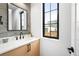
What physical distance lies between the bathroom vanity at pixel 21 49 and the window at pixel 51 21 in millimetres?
160

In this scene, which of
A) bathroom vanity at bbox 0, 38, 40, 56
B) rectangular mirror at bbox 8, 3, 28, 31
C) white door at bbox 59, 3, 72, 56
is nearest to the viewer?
bathroom vanity at bbox 0, 38, 40, 56

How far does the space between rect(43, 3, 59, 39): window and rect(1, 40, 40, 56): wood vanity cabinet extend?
0.53 ft

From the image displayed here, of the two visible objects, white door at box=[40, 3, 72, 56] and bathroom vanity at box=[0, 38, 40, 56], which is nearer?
bathroom vanity at box=[0, 38, 40, 56]

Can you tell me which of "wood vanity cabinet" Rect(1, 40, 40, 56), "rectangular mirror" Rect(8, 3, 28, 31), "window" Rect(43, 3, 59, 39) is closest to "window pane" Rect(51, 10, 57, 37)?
"window" Rect(43, 3, 59, 39)

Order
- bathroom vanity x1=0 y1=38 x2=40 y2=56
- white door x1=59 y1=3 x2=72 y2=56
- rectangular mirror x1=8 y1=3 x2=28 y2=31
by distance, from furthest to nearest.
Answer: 1. rectangular mirror x1=8 y1=3 x2=28 y2=31
2. white door x1=59 y1=3 x2=72 y2=56
3. bathroom vanity x1=0 y1=38 x2=40 y2=56

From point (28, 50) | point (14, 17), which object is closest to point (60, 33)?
point (28, 50)

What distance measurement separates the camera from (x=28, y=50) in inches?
37.6

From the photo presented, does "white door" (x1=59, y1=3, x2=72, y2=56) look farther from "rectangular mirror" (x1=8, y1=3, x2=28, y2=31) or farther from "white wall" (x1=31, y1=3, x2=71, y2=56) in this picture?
"rectangular mirror" (x1=8, y1=3, x2=28, y2=31)

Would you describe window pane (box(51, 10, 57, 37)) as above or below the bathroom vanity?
above

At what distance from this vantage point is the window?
2.84 feet

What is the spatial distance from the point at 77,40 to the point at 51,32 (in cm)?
24

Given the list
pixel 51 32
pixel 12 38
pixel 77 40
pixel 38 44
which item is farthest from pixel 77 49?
pixel 12 38

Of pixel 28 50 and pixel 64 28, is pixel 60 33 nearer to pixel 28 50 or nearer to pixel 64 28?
pixel 64 28

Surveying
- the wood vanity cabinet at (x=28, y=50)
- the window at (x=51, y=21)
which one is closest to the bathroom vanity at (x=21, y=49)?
the wood vanity cabinet at (x=28, y=50)
